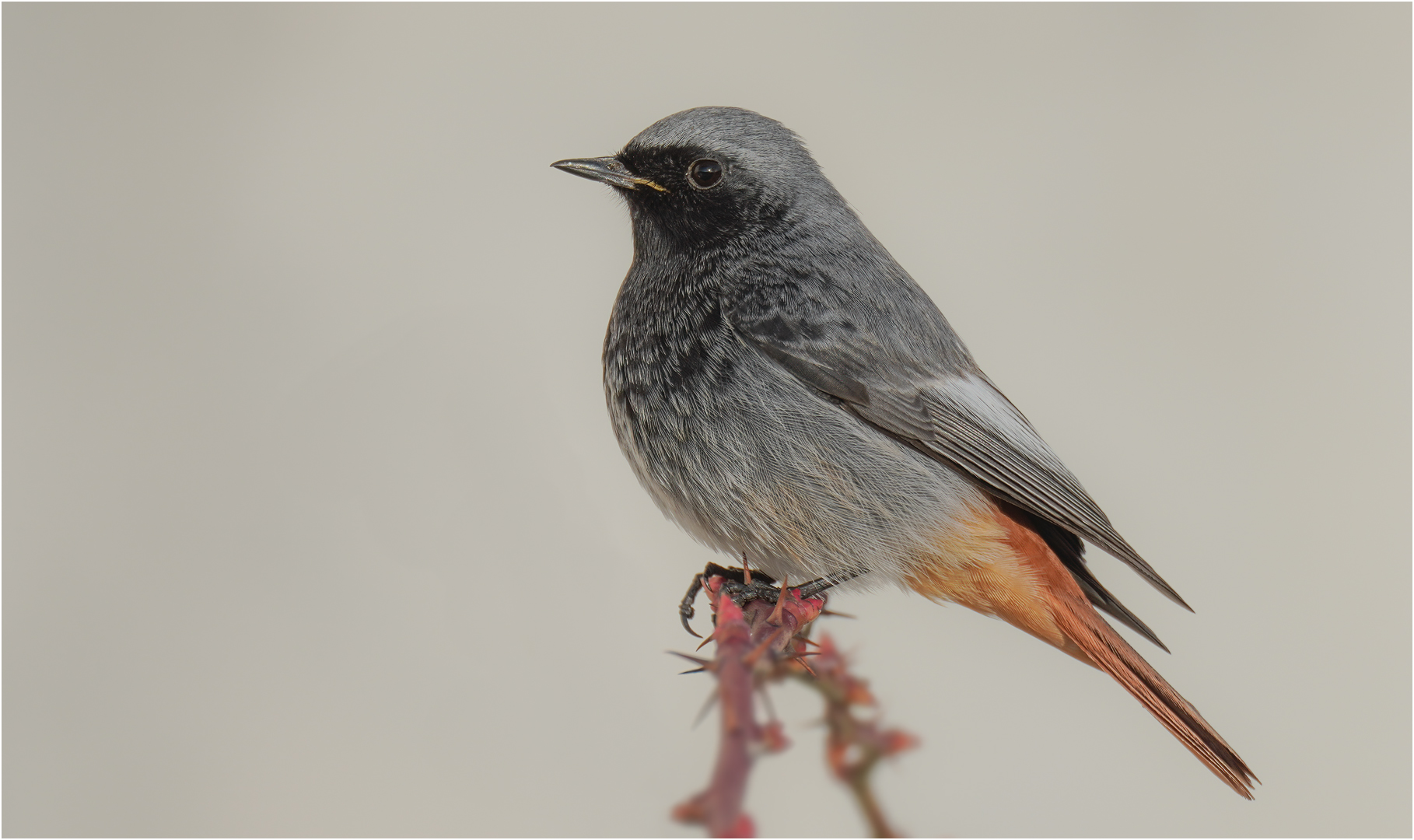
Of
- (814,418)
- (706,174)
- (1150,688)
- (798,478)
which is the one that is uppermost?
(706,174)

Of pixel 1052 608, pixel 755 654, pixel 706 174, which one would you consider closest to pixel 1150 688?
pixel 1052 608

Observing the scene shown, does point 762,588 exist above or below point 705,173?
below

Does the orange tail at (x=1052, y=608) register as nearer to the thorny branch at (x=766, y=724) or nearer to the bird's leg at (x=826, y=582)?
the bird's leg at (x=826, y=582)

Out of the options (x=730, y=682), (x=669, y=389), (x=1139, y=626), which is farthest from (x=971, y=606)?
(x=730, y=682)

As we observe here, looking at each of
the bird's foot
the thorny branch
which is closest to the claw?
the bird's foot

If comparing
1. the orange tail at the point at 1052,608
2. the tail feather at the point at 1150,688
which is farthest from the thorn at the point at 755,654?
the tail feather at the point at 1150,688

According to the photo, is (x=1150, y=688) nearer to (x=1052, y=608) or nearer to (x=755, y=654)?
(x=1052, y=608)
